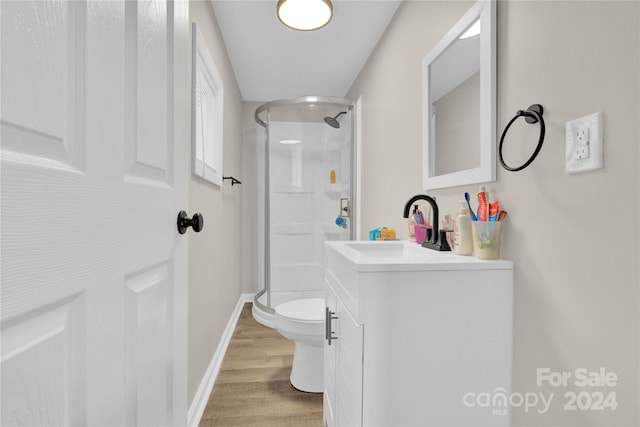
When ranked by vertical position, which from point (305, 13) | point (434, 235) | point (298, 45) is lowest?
point (434, 235)

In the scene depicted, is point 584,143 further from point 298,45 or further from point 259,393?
point 298,45

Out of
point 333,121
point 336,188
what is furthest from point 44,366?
point 333,121

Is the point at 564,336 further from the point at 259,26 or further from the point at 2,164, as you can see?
the point at 259,26

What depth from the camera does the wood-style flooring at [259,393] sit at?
167cm

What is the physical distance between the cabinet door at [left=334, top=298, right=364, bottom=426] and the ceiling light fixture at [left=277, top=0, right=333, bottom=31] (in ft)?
5.28

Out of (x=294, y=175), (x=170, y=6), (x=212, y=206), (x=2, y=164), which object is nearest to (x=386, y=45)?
(x=294, y=175)

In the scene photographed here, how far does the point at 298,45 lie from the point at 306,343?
6.90 feet

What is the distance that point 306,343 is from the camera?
6.26ft

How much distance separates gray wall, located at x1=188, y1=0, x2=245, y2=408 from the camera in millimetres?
1667

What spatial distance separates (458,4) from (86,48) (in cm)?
139

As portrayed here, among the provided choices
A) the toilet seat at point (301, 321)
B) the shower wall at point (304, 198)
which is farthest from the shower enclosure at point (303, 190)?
the toilet seat at point (301, 321)

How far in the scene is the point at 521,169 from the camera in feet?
3.24

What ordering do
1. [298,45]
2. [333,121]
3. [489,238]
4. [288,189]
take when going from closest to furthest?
[489,238], [298,45], [333,121], [288,189]

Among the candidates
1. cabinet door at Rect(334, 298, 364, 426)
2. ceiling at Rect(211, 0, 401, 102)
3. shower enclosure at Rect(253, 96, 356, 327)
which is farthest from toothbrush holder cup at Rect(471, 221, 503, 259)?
shower enclosure at Rect(253, 96, 356, 327)
